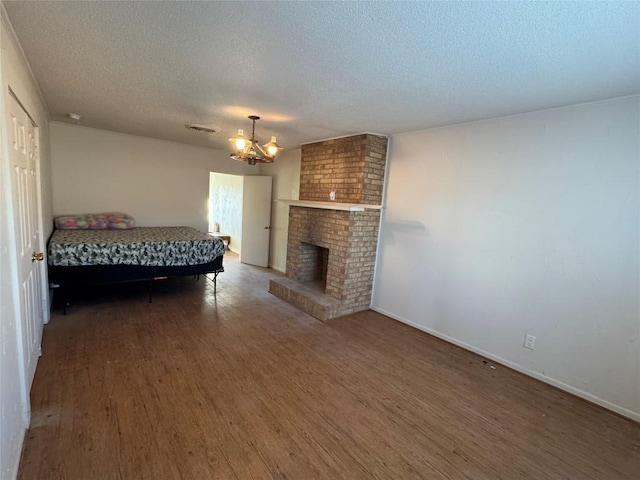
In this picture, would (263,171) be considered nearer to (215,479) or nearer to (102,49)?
(102,49)

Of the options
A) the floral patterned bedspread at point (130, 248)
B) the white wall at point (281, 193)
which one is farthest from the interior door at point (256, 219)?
the floral patterned bedspread at point (130, 248)

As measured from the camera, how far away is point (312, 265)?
4805 millimetres

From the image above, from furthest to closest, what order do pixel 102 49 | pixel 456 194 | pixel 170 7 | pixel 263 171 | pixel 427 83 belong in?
pixel 263 171, pixel 456 194, pixel 427 83, pixel 102 49, pixel 170 7

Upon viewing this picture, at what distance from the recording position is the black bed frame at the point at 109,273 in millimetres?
3348

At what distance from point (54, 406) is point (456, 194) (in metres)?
3.81

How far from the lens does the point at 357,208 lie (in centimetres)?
368

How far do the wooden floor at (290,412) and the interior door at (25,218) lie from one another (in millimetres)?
316

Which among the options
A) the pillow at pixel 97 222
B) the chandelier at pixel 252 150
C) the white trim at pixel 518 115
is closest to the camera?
the white trim at pixel 518 115

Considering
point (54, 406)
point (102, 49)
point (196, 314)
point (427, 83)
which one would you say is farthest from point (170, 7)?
point (196, 314)

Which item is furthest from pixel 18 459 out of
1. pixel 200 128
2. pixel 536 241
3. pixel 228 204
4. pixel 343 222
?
pixel 228 204

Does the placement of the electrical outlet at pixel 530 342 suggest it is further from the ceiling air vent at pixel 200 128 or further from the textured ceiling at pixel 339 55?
the ceiling air vent at pixel 200 128

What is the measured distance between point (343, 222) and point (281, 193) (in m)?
2.49

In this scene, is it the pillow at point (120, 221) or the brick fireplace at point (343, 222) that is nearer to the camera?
the brick fireplace at point (343, 222)

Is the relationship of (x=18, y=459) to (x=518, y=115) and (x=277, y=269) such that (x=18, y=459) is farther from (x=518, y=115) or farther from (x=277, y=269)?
(x=277, y=269)
